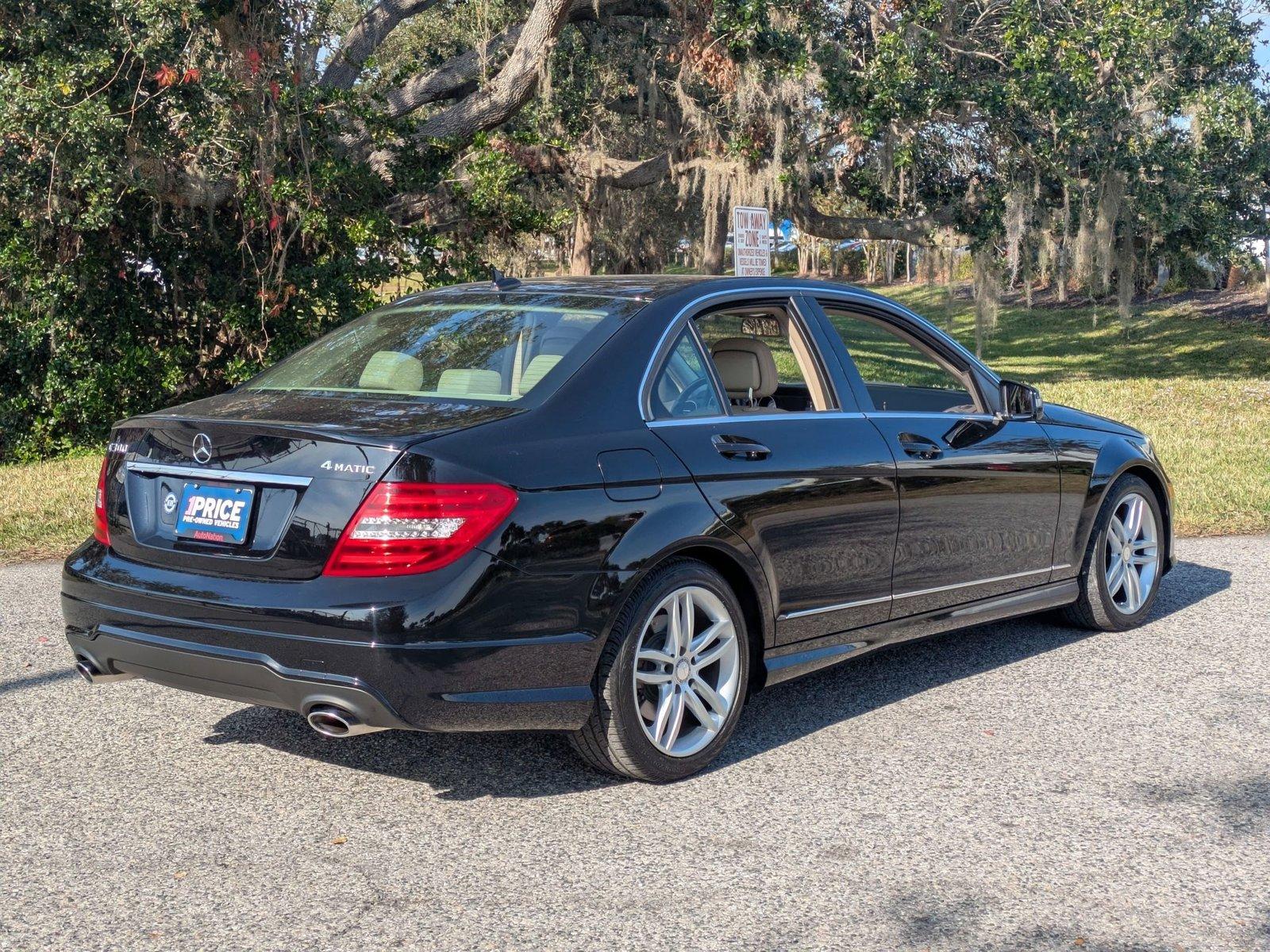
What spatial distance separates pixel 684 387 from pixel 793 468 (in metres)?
0.48

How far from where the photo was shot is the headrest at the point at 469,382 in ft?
15.2

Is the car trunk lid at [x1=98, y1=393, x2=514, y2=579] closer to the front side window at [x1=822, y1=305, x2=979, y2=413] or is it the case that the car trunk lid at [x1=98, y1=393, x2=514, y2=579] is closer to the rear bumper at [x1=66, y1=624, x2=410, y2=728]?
the rear bumper at [x1=66, y1=624, x2=410, y2=728]

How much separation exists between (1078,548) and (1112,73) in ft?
50.3

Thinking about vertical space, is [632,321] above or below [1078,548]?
above

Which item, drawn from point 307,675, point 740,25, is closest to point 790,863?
point 307,675

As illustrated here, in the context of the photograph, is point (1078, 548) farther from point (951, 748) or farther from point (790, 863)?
point (790, 863)

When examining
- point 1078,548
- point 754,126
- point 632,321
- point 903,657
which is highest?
point 754,126

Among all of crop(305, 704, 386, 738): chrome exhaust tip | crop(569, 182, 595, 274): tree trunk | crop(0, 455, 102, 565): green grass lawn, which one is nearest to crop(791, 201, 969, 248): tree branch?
crop(569, 182, 595, 274): tree trunk

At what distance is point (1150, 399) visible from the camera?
63.9 ft

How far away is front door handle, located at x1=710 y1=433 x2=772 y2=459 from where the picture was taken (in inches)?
190

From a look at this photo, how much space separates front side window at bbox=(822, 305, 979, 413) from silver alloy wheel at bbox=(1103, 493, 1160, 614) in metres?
1.08

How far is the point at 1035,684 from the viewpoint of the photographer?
5.92m

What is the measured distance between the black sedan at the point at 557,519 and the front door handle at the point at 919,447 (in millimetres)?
11

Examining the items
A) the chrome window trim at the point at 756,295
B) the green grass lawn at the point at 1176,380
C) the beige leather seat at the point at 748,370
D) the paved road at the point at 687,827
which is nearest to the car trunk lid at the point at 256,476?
the chrome window trim at the point at 756,295
